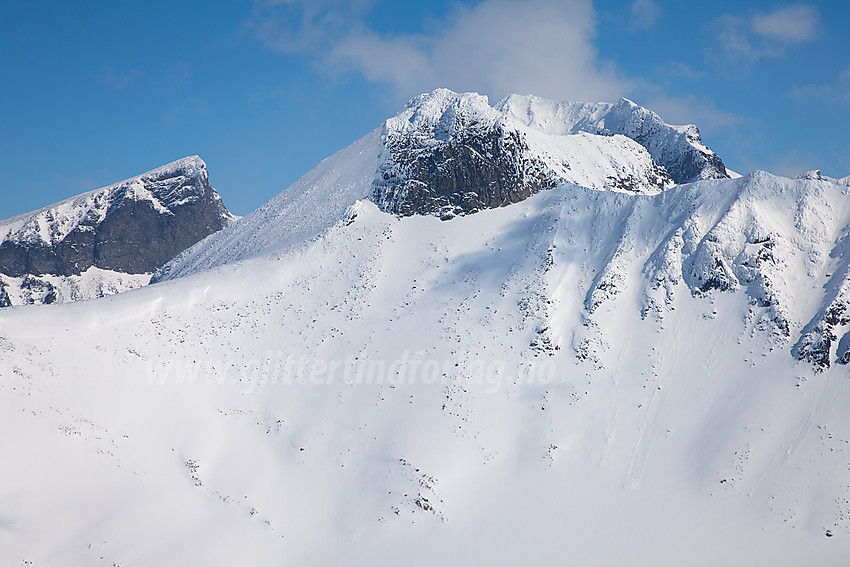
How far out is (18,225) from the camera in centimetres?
12988

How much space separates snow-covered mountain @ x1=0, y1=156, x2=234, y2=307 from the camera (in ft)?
387

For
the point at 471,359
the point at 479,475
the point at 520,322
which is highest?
the point at 520,322

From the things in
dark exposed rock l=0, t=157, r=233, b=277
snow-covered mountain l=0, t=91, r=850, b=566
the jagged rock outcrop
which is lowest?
snow-covered mountain l=0, t=91, r=850, b=566

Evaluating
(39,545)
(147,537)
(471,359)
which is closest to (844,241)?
(471,359)

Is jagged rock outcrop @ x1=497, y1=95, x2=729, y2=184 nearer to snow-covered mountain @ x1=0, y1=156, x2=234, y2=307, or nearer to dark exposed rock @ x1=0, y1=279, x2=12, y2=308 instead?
snow-covered mountain @ x1=0, y1=156, x2=234, y2=307

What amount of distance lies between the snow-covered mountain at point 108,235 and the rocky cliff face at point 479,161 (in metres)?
70.0

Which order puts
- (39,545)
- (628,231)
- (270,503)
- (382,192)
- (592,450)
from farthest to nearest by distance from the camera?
(382,192) < (628,231) < (592,450) < (270,503) < (39,545)

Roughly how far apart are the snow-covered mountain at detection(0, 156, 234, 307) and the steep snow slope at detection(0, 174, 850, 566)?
73.3 meters

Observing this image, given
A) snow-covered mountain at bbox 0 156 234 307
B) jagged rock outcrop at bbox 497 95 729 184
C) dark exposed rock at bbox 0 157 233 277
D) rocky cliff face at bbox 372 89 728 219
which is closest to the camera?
rocky cliff face at bbox 372 89 728 219

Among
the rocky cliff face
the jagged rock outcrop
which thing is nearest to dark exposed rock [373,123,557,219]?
the rocky cliff face

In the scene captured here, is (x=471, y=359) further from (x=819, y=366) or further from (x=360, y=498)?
(x=819, y=366)

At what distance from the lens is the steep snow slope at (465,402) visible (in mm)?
39188

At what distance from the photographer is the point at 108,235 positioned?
416 feet

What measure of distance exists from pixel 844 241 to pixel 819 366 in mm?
12136
